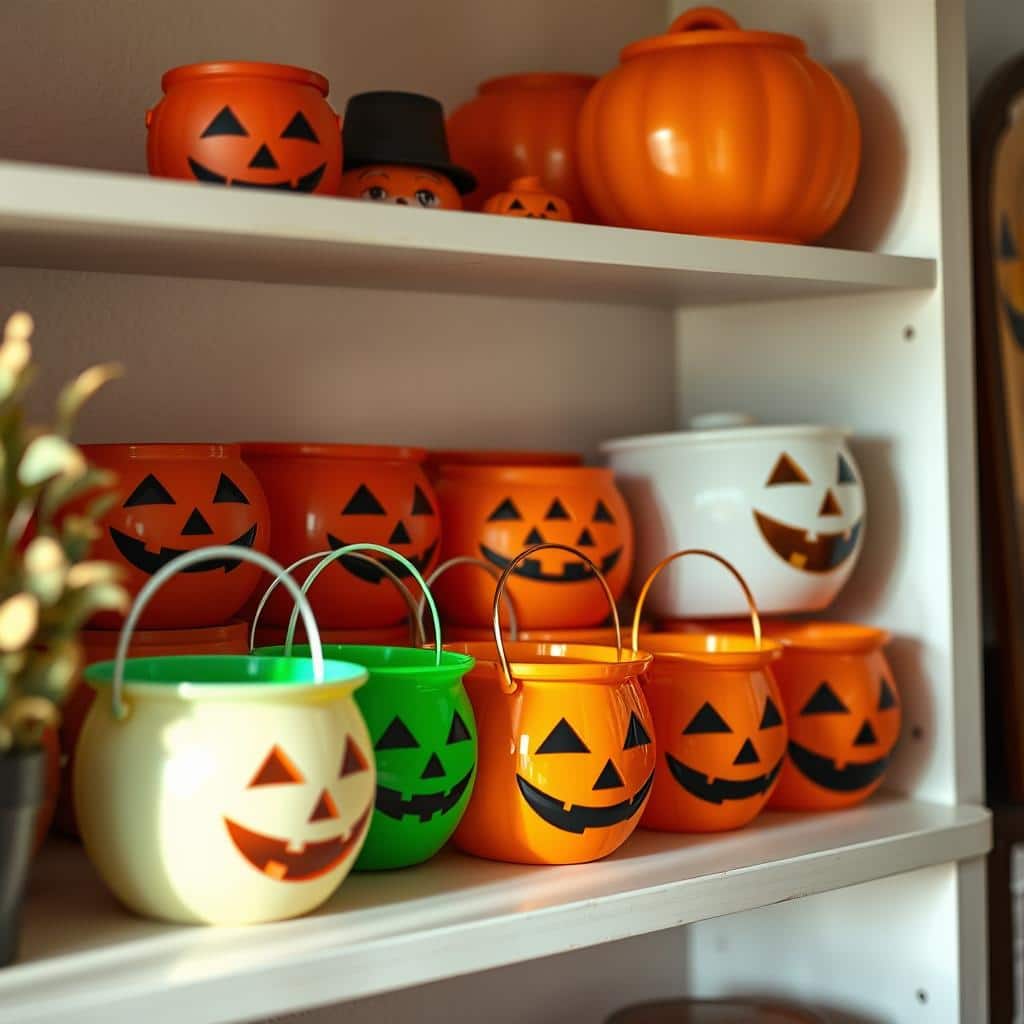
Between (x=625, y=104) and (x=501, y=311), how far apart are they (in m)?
0.25

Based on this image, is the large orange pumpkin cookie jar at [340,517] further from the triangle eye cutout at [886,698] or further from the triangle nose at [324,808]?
the triangle eye cutout at [886,698]

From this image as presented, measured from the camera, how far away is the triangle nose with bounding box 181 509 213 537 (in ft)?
2.93

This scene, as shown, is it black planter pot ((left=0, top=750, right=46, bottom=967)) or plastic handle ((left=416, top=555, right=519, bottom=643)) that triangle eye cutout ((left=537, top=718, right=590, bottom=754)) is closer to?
plastic handle ((left=416, top=555, right=519, bottom=643))

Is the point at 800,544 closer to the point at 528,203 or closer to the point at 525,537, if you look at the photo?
the point at 525,537

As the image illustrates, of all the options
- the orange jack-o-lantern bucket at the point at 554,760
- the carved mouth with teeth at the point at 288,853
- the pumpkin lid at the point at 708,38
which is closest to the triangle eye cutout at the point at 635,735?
the orange jack-o-lantern bucket at the point at 554,760

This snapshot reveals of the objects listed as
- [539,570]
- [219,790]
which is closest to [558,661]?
[539,570]

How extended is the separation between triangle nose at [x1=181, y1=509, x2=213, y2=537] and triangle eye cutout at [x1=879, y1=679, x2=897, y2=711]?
22.6 inches

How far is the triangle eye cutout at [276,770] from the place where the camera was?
73 cm

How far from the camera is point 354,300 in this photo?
45.8 inches

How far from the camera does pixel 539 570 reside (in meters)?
1.07

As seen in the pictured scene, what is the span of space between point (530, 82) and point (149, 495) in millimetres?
533

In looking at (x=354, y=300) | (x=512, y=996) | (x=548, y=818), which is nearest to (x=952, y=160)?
(x=354, y=300)

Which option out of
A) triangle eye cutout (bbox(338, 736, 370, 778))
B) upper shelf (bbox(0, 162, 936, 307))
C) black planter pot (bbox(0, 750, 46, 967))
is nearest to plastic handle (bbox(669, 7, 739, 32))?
upper shelf (bbox(0, 162, 936, 307))

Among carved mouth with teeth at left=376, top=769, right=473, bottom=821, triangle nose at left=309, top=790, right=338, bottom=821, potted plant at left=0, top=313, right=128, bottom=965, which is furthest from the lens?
carved mouth with teeth at left=376, top=769, right=473, bottom=821
